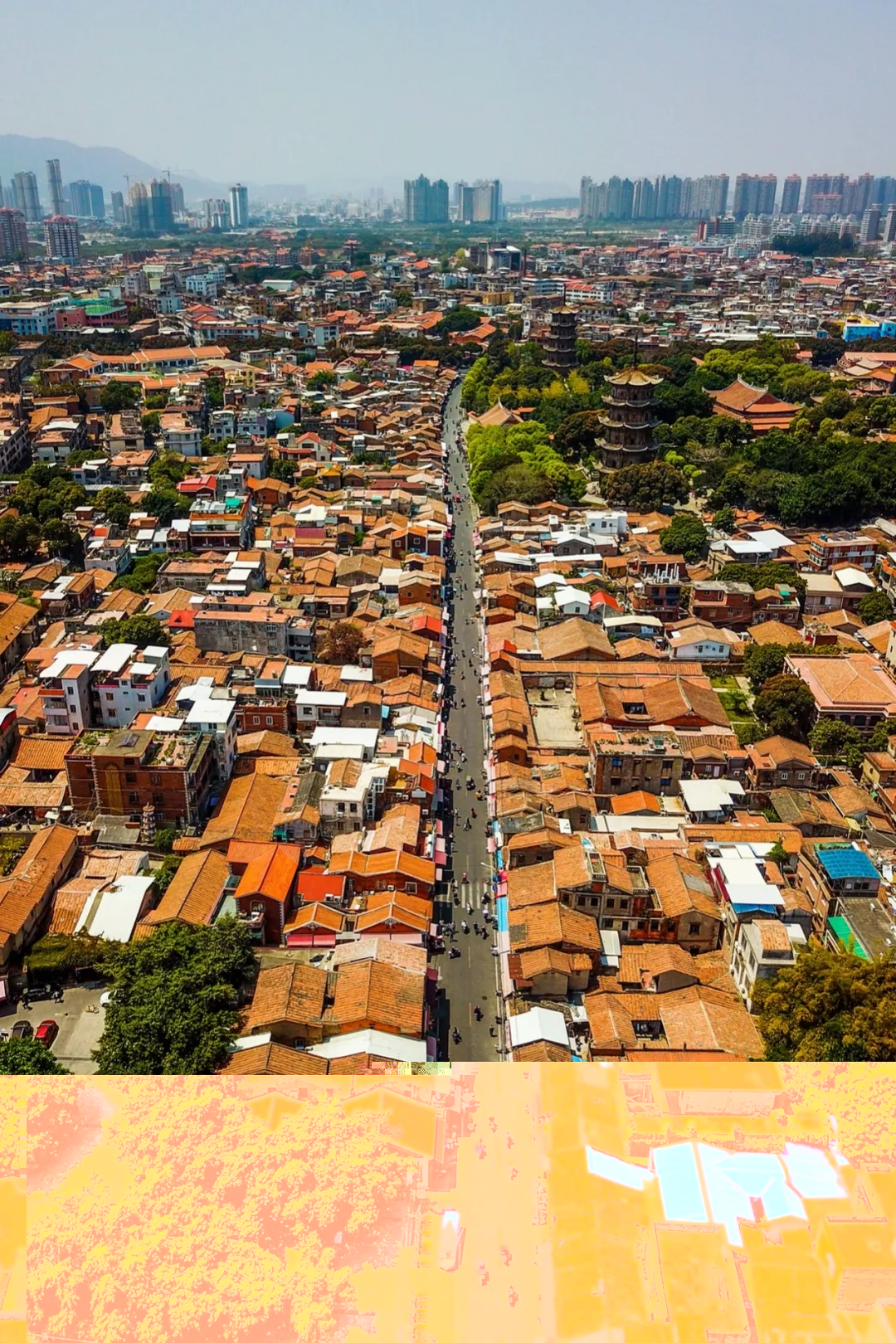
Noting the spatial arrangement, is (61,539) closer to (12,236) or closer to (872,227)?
(12,236)

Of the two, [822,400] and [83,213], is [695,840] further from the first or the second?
[83,213]

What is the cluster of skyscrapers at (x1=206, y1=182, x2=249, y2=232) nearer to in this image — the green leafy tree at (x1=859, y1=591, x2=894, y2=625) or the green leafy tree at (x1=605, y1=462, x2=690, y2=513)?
the green leafy tree at (x1=605, y1=462, x2=690, y2=513)

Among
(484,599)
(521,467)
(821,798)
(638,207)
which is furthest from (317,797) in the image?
(638,207)

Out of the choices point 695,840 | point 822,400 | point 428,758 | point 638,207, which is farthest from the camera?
point 638,207

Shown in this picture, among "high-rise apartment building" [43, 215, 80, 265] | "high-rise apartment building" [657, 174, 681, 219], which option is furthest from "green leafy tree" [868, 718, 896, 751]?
"high-rise apartment building" [657, 174, 681, 219]

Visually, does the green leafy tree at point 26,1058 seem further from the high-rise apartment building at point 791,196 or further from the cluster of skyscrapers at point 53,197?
the high-rise apartment building at point 791,196

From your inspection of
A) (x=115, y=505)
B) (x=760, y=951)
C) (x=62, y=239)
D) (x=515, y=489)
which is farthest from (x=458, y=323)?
(x=62, y=239)

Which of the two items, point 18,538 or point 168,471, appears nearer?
point 18,538
